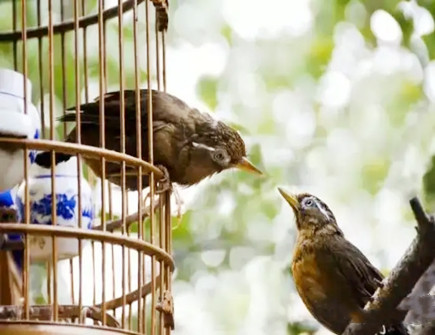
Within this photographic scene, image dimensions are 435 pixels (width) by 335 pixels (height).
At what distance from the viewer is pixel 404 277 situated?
2.10 meters

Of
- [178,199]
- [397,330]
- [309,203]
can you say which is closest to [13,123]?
[178,199]

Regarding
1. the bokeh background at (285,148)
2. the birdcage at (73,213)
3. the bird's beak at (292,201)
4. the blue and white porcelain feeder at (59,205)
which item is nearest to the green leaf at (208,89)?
the bokeh background at (285,148)

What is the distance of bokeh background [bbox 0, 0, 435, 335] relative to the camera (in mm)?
5090

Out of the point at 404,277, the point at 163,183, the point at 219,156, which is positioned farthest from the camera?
the point at 219,156

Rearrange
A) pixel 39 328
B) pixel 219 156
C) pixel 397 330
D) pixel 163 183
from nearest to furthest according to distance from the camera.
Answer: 1. pixel 39 328
2. pixel 397 330
3. pixel 163 183
4. pixel 219 156

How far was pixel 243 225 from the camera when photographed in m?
5.18

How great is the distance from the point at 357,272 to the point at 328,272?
8 cm

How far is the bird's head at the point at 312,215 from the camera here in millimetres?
3508

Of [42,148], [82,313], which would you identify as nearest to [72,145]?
[42,148]

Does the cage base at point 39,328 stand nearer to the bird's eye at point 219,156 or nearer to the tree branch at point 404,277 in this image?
the tree branch at point 404,277

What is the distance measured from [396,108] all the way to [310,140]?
0.40 metres

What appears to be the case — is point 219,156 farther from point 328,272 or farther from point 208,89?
point 208,89

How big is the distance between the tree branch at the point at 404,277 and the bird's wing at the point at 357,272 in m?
0.63

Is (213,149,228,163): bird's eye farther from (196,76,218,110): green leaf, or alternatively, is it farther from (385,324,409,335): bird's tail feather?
(196,76,218,110): green leaf
